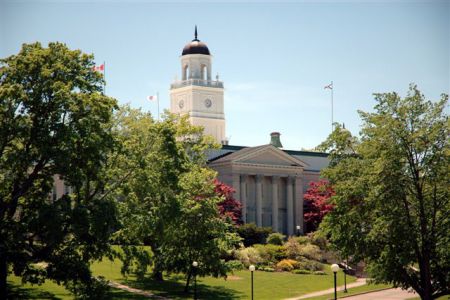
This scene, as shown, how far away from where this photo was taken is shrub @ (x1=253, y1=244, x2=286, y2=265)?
71000 mm

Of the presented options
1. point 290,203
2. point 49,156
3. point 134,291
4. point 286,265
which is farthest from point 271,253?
point 49,156

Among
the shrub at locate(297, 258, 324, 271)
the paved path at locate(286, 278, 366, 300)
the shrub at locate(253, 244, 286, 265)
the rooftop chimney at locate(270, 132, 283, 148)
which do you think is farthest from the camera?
the rooftop chimney at locate(270, 132, 283, 148)

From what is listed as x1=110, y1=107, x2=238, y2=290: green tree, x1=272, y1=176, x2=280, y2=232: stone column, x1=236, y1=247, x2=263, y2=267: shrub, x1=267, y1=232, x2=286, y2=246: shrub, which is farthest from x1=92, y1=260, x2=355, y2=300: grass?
x1=272, y1=176, x2=280, y2=232: stone column

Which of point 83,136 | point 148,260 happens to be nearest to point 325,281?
point 148,260

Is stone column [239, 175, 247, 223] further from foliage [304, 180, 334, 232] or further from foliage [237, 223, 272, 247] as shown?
foliage [237, 223, 272, 247]

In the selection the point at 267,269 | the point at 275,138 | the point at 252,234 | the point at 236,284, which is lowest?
the point at 236,284

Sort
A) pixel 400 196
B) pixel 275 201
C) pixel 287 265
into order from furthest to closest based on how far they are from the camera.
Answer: pixel 275 201 < pixel 287 265 < pixel 400 196

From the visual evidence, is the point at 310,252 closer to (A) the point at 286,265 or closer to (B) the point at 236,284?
(A) the point at 286,265

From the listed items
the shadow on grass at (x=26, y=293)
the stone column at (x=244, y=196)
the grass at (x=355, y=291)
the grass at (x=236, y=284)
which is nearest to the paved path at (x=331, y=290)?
the grass at (x=236, y=284)

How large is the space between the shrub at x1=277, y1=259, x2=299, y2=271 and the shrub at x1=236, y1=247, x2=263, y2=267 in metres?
1.72

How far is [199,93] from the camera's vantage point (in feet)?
419

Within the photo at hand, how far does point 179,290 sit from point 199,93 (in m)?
75.0

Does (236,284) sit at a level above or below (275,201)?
below

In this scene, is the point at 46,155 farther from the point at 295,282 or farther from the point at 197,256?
the point at 295,282
